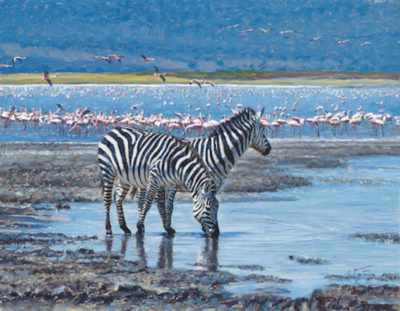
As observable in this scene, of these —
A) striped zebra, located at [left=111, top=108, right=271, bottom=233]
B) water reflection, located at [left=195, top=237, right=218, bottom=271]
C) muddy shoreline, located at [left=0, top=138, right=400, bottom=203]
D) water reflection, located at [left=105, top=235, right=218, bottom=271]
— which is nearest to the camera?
water reflection, located at [left=195, top=237, right=218, bottom=271]

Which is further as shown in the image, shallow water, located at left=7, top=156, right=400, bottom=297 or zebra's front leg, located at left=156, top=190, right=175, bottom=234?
zebra's front leg, located at left=156, top=190, right=175, bottom=234

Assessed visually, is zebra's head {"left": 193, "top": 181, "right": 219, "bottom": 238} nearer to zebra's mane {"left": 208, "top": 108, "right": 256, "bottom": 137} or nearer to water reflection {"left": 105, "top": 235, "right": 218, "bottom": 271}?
water reflection {"left": 105, "top": 235, "right": 218, "bottom": 271}

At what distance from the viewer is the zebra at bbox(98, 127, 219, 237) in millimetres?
11375

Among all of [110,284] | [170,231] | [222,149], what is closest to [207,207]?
[170,231]

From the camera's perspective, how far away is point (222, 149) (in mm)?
12531

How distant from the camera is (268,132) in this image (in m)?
45.5

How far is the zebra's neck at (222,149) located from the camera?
40.9ft

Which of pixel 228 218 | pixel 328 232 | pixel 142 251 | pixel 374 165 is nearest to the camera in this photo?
pixel 142 251

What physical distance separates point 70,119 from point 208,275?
111 feet

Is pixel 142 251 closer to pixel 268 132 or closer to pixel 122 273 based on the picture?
pixel 122 273

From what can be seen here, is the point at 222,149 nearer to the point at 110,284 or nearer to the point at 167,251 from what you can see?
the point at 167,251

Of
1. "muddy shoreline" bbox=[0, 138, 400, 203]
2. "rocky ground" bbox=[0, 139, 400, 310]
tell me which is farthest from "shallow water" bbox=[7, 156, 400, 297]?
"muddy shoreline" bbox=[0, 138, 400, 203]

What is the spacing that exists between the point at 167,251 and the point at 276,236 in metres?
1.95

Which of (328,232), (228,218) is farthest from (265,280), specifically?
(228,218)
